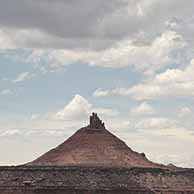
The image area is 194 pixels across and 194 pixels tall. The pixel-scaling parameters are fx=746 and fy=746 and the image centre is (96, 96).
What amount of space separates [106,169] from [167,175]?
11.0 metres

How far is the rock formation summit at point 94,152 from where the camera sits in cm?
13425

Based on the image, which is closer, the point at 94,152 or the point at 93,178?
the point at 93,178

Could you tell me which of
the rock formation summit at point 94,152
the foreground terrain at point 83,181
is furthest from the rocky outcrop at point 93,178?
the rock formation summit at point 94,152

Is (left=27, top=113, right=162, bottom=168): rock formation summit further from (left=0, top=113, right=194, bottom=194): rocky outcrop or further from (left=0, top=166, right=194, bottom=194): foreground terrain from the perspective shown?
(left=0, top=166, right=194, bottom=194): foreground terrain

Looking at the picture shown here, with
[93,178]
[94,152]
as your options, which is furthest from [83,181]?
[94,152]

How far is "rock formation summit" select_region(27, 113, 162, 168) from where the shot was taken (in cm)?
13425

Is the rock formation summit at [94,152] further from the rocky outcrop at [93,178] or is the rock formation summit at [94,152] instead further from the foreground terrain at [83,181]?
the foreground terrain at [83,181]

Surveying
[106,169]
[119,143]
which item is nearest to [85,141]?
[119,143]

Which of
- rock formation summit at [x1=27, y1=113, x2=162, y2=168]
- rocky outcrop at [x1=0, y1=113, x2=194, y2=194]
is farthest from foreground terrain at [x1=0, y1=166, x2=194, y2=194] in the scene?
rock formation summit at [x1=27, y1=113, x2=162, y2=168]

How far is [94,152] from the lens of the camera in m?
137

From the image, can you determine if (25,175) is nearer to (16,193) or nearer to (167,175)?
(16,193)

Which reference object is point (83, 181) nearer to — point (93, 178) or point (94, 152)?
point (93, 178)

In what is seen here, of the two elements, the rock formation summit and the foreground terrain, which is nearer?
the foreground terrain

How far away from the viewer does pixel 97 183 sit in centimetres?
12012
